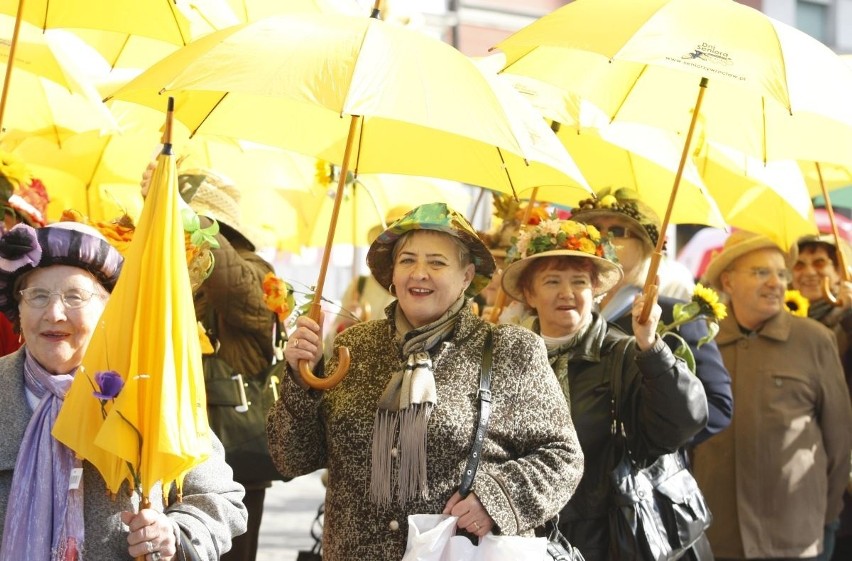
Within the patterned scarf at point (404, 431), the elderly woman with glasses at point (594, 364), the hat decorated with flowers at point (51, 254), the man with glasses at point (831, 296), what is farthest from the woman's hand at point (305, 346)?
the man with glasses at point (831, 296)

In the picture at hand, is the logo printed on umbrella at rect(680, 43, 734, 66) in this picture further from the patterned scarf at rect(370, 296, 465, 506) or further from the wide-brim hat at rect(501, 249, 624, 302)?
the patterned scarf at rect(370, 296, 465, 506)

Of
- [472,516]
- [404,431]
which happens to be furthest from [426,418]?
[472,516]

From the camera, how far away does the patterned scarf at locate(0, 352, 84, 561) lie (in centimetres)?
384

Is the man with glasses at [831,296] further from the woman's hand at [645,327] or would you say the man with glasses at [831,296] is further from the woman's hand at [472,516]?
the woman's hand at [472,516]

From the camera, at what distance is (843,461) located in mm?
7531

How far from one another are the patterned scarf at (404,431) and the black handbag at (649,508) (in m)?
1.10

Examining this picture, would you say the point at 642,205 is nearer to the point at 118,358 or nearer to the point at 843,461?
the point at 843,461

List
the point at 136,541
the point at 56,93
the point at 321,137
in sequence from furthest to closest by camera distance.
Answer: the point at 56,93
the point at 321,137
the point at 136,541

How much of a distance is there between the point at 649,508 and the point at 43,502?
2.44 metres

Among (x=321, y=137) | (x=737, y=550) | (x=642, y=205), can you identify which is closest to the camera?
(x=321, y=137)

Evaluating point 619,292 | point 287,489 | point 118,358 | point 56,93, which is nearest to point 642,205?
point 619,292

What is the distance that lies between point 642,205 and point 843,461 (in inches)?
83.1

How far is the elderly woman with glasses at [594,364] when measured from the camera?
5129 mm

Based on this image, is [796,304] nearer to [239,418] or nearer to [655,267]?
[655,267]
